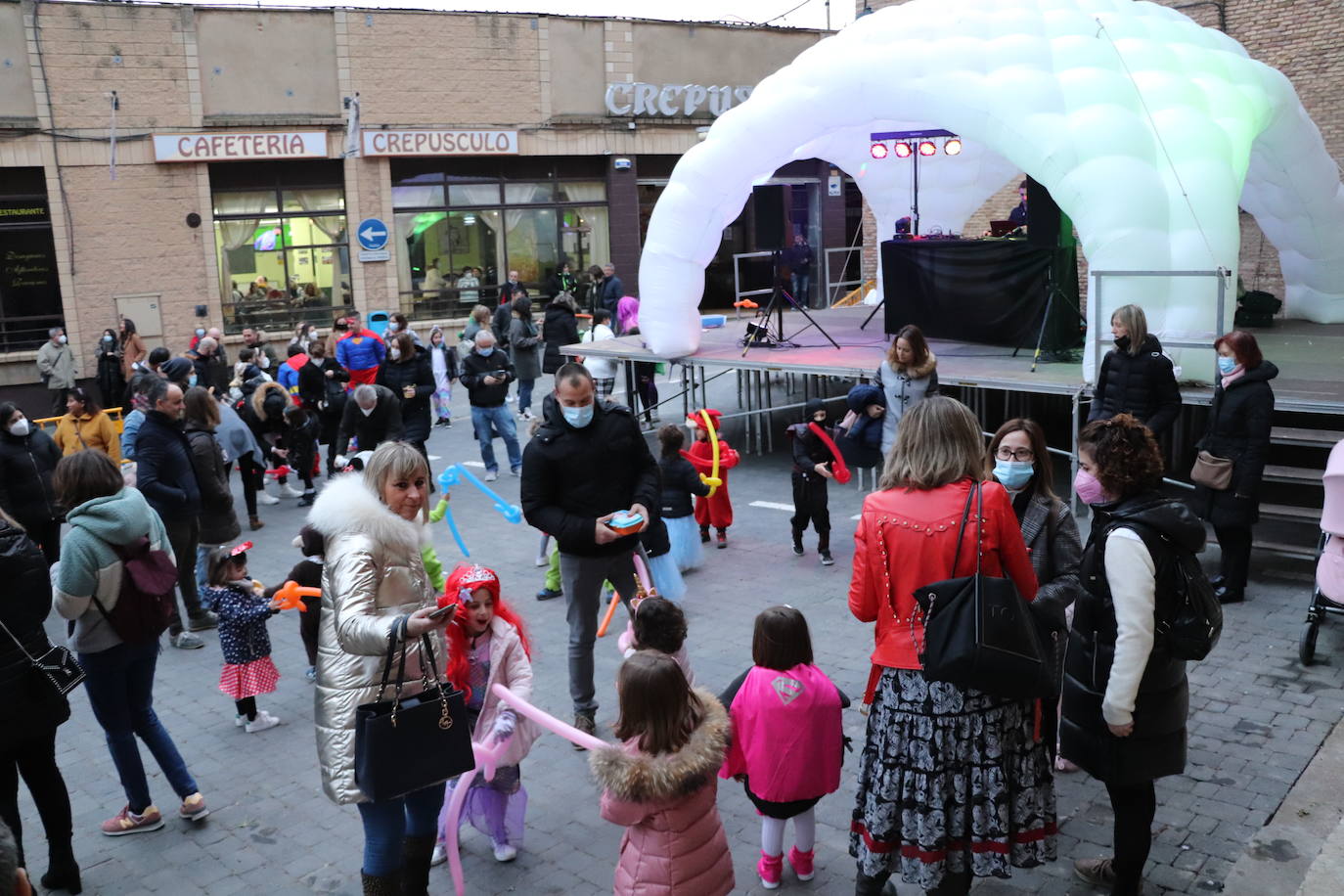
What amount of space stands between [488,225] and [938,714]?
2449cm

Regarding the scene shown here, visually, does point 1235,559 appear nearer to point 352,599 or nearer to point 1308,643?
point 1308,643

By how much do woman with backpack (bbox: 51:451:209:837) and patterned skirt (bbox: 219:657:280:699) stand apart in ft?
3.77

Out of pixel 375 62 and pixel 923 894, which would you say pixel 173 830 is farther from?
pixel 375 62

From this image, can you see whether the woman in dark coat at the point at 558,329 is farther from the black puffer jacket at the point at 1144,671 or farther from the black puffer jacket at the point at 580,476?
the black puffer jacket at the point at 1144,671

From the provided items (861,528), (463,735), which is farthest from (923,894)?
(463,735)

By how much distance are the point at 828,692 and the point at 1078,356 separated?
9.51 meters

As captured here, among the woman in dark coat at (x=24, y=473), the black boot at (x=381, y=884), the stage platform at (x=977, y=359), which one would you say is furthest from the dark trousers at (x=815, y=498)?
the black boot at (x=381, y=884)

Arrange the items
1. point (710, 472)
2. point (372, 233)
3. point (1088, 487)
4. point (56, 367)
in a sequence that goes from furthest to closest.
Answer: point (372, 233) < point (56, 367) < point (710, 472) < point (1088, 487)

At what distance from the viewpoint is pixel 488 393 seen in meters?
12.9

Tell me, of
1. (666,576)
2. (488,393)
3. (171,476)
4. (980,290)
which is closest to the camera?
(666,576)

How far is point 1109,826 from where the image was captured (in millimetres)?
5164

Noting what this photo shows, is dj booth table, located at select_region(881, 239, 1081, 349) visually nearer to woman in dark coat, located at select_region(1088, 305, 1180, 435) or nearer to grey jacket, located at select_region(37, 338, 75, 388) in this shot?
woman in dark coat, located at select_region(1088, 305, 1180, 435)

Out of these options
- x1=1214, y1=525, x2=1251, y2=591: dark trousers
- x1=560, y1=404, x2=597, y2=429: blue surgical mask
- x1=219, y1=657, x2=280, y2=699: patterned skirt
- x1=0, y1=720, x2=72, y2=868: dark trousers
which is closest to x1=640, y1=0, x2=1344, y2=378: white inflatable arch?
x1=1214, y1=525, x2=1251, y2=591: dark trousers

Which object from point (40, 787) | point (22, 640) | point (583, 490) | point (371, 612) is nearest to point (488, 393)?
point (583, 490)
